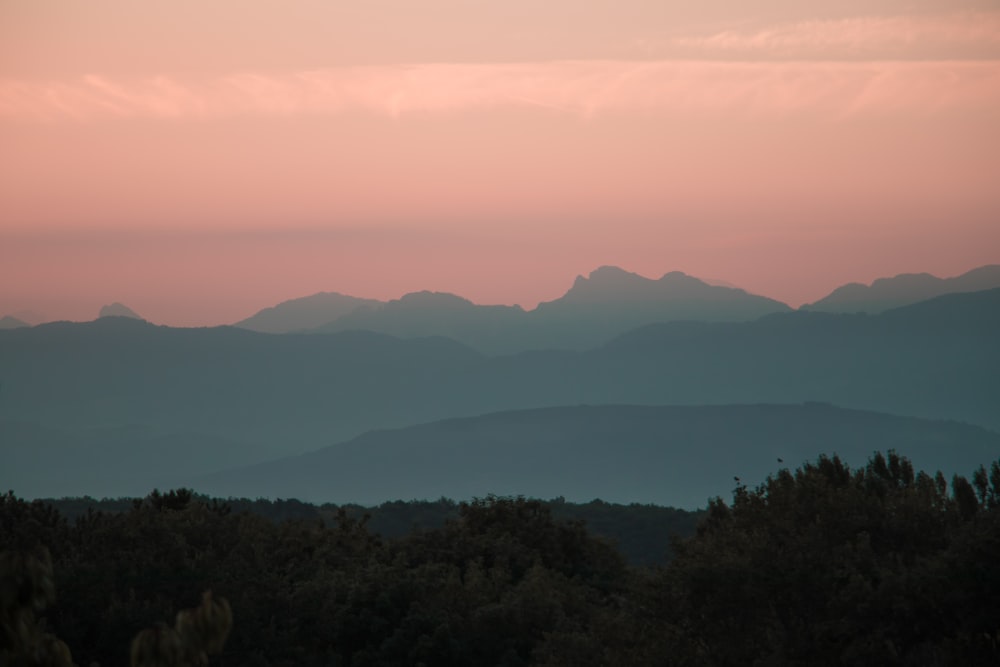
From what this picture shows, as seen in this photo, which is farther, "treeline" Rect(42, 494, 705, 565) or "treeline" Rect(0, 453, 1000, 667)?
"treeline" Rect(42, 494, 705, 565)

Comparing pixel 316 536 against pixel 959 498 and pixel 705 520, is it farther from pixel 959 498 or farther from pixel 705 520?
pixel 959 498

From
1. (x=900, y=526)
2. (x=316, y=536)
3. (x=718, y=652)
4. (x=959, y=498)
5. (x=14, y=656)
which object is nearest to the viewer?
(x=14, y=656)

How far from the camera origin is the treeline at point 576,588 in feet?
93.2

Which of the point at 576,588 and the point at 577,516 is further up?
the point at 576,588

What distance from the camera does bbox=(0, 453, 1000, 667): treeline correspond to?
2842 centimetres

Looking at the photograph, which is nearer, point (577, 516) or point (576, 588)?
point (576, 588)

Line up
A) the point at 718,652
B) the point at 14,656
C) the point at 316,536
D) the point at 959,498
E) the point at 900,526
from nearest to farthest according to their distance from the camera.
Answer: the point at 14,656, the point at 718,652, the point at 900,526, the point at 959,498, the point at 316,536

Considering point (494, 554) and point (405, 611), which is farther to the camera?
point (494, 554)

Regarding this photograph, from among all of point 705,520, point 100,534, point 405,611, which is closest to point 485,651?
point 405,611

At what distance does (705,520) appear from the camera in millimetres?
59250

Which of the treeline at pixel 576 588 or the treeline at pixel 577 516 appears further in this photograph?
the treeline at pixel 577 516

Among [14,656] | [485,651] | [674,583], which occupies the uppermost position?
[14,656]

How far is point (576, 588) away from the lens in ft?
165

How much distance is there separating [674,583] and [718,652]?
83.7 inches
